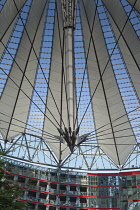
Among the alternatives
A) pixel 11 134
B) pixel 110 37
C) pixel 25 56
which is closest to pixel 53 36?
pixel 25 56

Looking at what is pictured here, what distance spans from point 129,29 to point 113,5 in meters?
3.46

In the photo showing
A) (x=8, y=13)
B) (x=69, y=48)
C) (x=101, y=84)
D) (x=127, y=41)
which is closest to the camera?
(x=8, y=13)

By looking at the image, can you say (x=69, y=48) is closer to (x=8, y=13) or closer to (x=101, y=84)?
(x=8, y=13)

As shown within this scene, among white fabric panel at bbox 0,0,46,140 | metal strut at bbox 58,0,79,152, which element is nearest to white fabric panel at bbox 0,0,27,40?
white fabric panel at bbox 0,0,46,140

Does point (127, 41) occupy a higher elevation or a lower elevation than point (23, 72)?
higher

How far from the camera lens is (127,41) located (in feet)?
102

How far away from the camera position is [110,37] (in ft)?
104

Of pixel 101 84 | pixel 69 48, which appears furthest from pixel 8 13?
pixel 101 84

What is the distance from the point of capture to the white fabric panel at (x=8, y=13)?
2729cm

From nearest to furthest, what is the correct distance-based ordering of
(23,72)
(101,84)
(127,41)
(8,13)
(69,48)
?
(8,13) → (69,48) → (127,41) → (23,72) → (101,84)

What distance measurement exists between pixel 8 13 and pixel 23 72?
25.6 ft

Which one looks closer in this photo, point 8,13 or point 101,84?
point 8,13

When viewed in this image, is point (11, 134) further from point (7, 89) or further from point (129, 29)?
point (129, 29)

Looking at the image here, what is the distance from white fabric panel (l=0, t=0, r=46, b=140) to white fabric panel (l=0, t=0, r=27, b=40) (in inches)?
69.5
